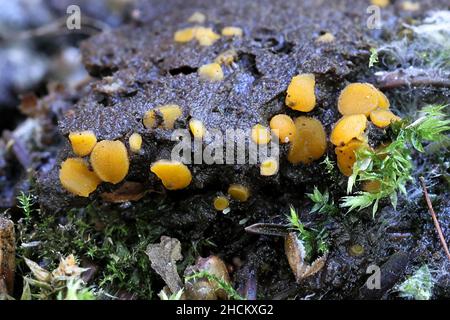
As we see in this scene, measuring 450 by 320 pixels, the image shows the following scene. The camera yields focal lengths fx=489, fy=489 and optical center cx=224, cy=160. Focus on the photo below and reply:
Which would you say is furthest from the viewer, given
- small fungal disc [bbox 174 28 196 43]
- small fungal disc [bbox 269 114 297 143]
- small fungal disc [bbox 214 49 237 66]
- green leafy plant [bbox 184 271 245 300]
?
small fungal disc [bbox 174 28 196 43]

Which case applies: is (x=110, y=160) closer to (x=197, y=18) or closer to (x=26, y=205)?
(x=26, y=205)

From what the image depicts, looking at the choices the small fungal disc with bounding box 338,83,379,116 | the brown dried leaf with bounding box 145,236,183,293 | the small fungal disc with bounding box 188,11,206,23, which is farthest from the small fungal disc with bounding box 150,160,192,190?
the small fungal disc with bounding box 188,11,206,23

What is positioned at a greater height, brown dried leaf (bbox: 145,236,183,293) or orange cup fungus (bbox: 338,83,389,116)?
orange cup fungus (bbox: 338,83,389,116)

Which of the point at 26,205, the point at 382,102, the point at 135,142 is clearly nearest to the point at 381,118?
the point at 382,102

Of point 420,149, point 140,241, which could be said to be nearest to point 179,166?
point 140,241

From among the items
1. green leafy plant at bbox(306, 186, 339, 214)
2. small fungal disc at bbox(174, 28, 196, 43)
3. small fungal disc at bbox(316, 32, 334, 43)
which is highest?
small fungal disc at bbox(316, 32, 334, 43)

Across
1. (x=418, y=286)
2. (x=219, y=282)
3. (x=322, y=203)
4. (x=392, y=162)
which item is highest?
(x=392, y=162)

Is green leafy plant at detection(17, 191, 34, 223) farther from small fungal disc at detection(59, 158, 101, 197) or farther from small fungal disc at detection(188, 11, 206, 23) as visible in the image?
small fungal disc at detection(188, 11, 206, 23)

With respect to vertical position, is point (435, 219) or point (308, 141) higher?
point (308, 141)
